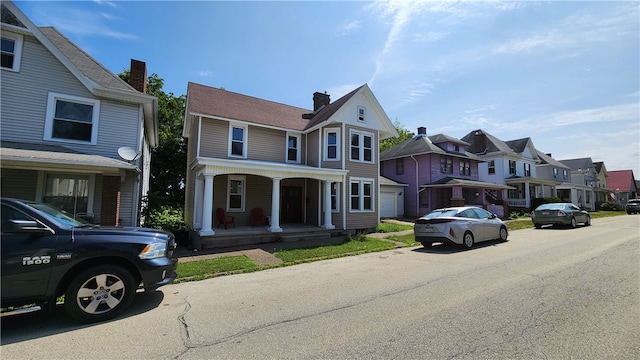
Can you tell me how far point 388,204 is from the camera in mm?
24609

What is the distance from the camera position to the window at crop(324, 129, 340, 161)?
52.8ft

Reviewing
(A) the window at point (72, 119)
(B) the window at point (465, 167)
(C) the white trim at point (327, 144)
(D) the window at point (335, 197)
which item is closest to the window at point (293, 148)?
(C) the white trim at point (327, 144)

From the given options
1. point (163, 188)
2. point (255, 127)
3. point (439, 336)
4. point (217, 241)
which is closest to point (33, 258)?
point (439, 336)

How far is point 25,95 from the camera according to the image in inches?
395

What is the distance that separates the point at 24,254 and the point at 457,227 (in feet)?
35.9

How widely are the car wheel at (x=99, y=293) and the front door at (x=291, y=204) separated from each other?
1272cm

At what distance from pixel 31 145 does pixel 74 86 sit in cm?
255

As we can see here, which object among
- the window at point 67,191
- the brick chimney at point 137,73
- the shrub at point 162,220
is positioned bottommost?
the shrub at point 162,220

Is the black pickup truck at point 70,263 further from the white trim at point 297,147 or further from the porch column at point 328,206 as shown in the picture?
the white trim at point 297,147

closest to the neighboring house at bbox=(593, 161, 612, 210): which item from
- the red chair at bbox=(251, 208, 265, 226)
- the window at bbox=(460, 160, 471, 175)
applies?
the window at bbox=(460, 160, 471, 175)

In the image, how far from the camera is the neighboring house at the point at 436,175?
2533cm

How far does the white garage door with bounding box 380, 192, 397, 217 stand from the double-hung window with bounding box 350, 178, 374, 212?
7.36 metres

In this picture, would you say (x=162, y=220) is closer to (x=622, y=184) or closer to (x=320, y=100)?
(x=320, y=100)

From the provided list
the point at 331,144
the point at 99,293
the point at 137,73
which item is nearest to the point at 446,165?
the point at 331,144
